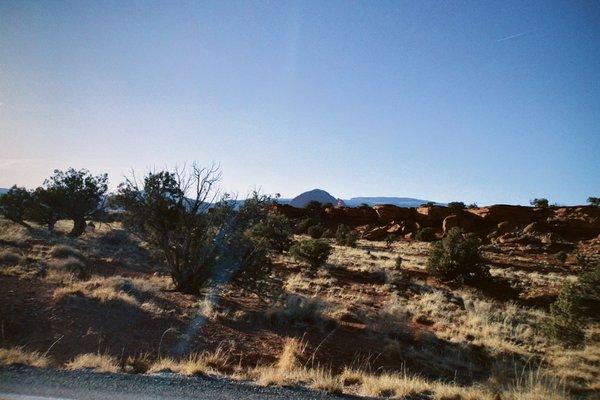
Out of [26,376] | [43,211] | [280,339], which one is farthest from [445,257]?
[43,211]

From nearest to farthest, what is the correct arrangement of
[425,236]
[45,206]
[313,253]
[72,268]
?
[72,268], [313,253], [45,206], [425,236]

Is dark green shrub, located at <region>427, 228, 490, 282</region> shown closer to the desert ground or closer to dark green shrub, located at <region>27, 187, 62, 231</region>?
the desert ground

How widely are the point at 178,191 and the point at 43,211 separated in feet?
76.6

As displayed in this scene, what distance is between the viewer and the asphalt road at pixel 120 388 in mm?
4363

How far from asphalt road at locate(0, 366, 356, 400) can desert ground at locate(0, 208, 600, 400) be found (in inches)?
15.8

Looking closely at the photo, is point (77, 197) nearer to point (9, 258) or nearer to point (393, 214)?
point (9, 258)

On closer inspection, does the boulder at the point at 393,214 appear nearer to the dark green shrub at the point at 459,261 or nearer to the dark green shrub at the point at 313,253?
the dark green shrub at the point at 459,261

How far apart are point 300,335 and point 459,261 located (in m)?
13.8

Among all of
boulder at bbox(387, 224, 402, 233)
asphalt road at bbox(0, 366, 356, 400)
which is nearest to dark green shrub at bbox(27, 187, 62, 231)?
asphalt road at bbox(0, 366, 356, 400)

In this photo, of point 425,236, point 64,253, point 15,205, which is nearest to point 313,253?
point 64,253

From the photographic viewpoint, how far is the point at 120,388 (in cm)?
464

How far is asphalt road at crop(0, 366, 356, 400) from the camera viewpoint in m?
4.36

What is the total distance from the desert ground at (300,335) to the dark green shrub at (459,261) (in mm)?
2050

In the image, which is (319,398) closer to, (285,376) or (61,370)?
(285,376)
